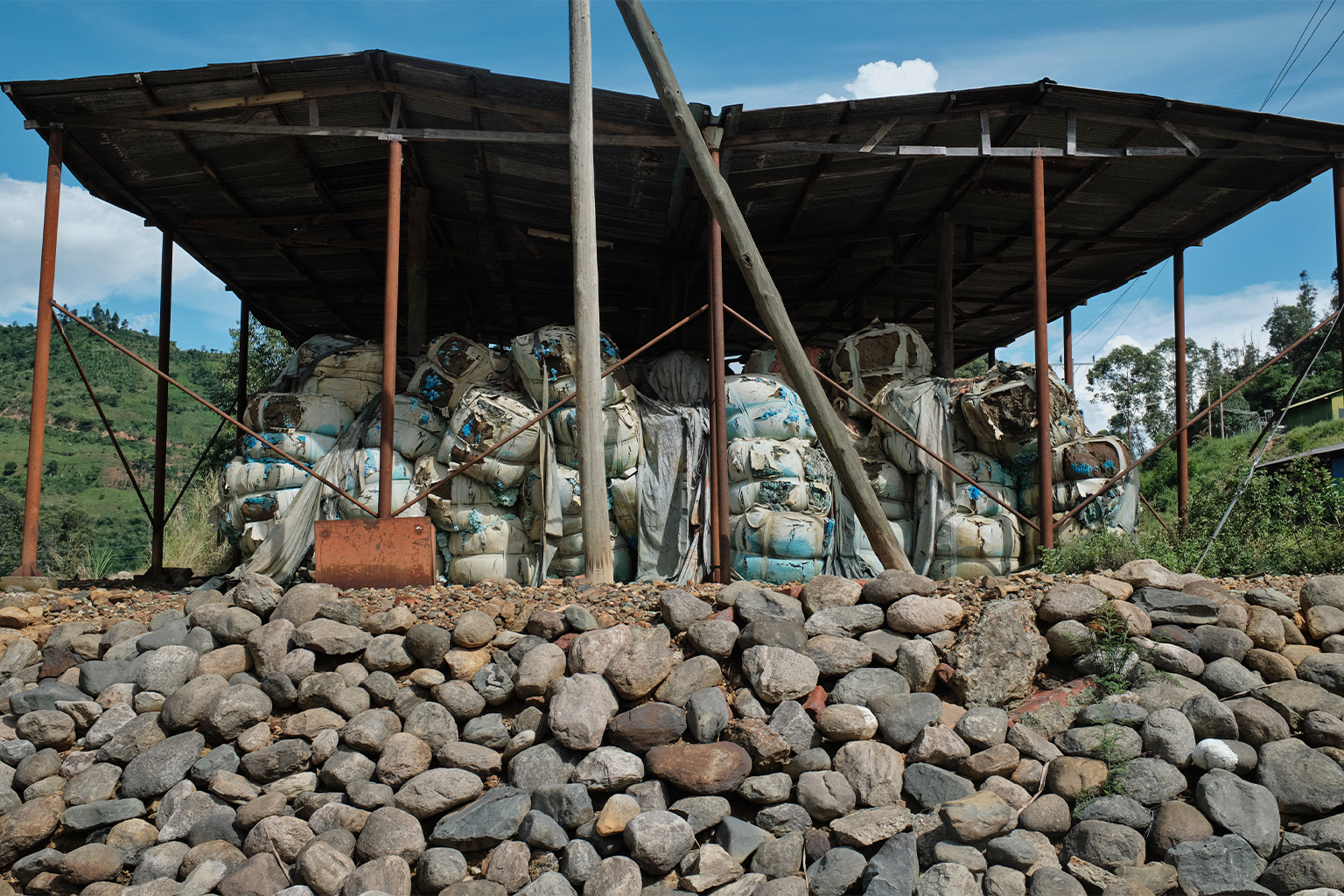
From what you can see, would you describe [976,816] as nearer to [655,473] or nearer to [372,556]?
[655,473]

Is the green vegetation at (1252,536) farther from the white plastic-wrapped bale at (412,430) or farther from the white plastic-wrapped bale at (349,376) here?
the white plastic-wrapped bale at (349,376)

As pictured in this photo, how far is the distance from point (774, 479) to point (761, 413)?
674 millimetres

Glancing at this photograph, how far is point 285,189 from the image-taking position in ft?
30.6

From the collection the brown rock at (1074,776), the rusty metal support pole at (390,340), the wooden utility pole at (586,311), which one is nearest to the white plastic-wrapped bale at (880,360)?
the wooden utility pole at (586,311)

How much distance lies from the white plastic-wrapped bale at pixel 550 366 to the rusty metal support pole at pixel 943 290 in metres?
4.24

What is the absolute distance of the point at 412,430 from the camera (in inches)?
331

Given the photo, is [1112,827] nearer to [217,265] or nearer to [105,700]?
[105,700]

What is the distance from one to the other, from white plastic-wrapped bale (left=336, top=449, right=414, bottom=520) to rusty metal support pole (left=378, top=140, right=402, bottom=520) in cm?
71

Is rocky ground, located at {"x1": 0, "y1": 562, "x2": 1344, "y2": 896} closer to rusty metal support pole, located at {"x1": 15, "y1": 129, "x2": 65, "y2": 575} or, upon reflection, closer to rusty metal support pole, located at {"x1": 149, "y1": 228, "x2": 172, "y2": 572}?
rusty metal support pole, located at {"x1": 15, "y1": 129, "x2": 65, "y2": 575}

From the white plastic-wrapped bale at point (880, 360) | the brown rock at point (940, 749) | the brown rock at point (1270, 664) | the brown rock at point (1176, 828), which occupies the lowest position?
the brown rock at point (1176, 828)

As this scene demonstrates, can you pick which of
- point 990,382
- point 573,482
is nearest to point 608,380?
point 573,482

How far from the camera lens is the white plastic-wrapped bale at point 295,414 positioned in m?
8.59

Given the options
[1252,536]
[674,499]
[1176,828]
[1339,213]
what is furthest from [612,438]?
[1339,213]

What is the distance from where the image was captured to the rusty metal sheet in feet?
22.9
